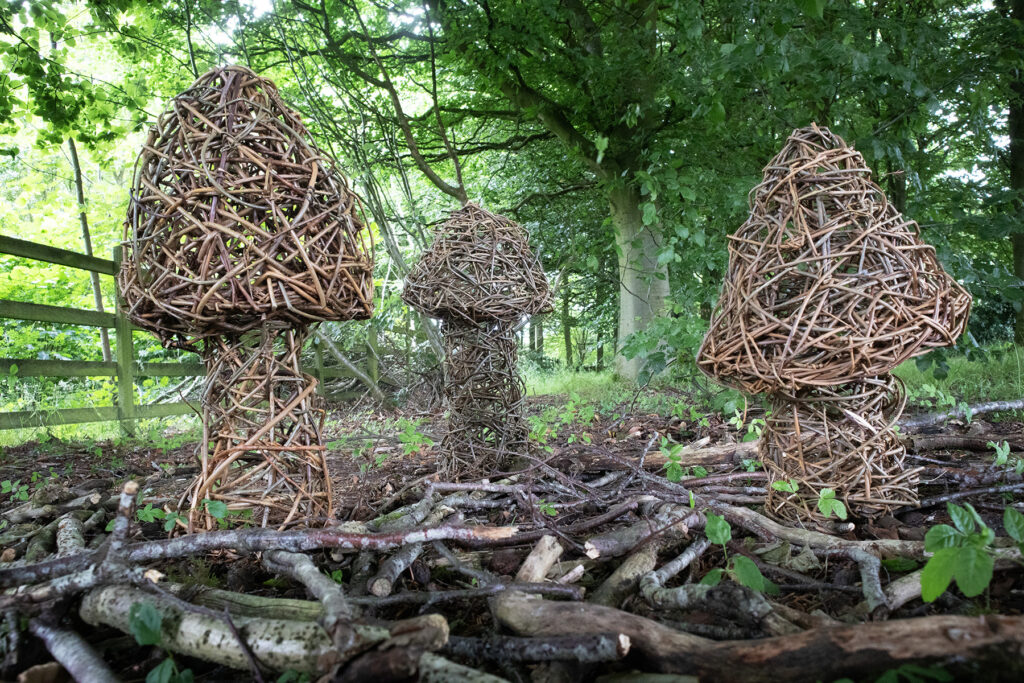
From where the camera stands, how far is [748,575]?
1282 mm

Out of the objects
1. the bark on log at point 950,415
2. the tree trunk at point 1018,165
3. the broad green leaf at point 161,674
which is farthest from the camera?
the tree trunk at point 1018,165

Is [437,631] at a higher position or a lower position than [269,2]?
lower

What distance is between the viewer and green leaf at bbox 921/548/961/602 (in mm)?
1118

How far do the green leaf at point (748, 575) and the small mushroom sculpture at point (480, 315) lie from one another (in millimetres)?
1949

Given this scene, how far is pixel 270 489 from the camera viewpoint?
6.10 ft

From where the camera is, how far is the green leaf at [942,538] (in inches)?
49.8

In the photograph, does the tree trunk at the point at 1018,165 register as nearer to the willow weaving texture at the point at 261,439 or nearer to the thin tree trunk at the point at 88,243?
the willow weaving texture at the point at 261,439

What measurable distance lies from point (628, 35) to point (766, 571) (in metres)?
6.03

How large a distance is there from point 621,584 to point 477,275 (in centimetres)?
195

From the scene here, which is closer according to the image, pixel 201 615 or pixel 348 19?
pixel 201 615

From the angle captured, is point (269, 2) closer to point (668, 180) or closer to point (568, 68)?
point (568, 68)

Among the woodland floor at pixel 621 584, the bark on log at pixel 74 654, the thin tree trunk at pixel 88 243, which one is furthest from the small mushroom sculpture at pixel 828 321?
the thin tree trunk at pixel 88 243

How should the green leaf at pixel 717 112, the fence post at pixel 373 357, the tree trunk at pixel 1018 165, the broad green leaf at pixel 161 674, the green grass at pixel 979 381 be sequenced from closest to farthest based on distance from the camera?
the broad green leaf at pixel 161 674 → the green leaf at pixel 717 112 → the green grass at pixel 979 381 → the tree trunk at pixel 1018 165 → the fence post at pixel 373 357

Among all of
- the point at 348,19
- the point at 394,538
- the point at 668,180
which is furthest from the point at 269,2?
the point at 394,538
